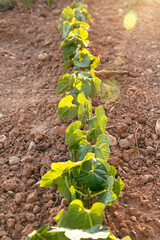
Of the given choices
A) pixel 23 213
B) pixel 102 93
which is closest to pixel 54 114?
pixel 102 93

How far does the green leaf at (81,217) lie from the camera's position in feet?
3.22

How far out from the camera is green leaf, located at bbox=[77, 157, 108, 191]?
3.79ft

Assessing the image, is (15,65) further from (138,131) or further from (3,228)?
(3,228)

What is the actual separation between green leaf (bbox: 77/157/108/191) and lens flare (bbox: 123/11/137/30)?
2466 mm

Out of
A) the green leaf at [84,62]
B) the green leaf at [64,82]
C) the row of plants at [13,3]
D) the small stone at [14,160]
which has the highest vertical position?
the row of plants at [13,3]

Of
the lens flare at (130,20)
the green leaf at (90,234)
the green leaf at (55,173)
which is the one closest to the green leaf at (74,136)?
the green leaf at (55,173)

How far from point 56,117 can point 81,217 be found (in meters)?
1.08

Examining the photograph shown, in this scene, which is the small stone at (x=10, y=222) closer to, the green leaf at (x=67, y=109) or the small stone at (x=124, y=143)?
the green leaf at (x=67, y=109)

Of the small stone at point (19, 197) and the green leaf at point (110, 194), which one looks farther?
the small stone at point (19, 197)

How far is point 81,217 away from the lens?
990 mm

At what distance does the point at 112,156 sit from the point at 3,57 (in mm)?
1963

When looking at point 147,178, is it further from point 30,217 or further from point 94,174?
point 30,217

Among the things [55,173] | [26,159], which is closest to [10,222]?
[55,173]

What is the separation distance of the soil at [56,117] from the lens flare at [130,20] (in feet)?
0.18
